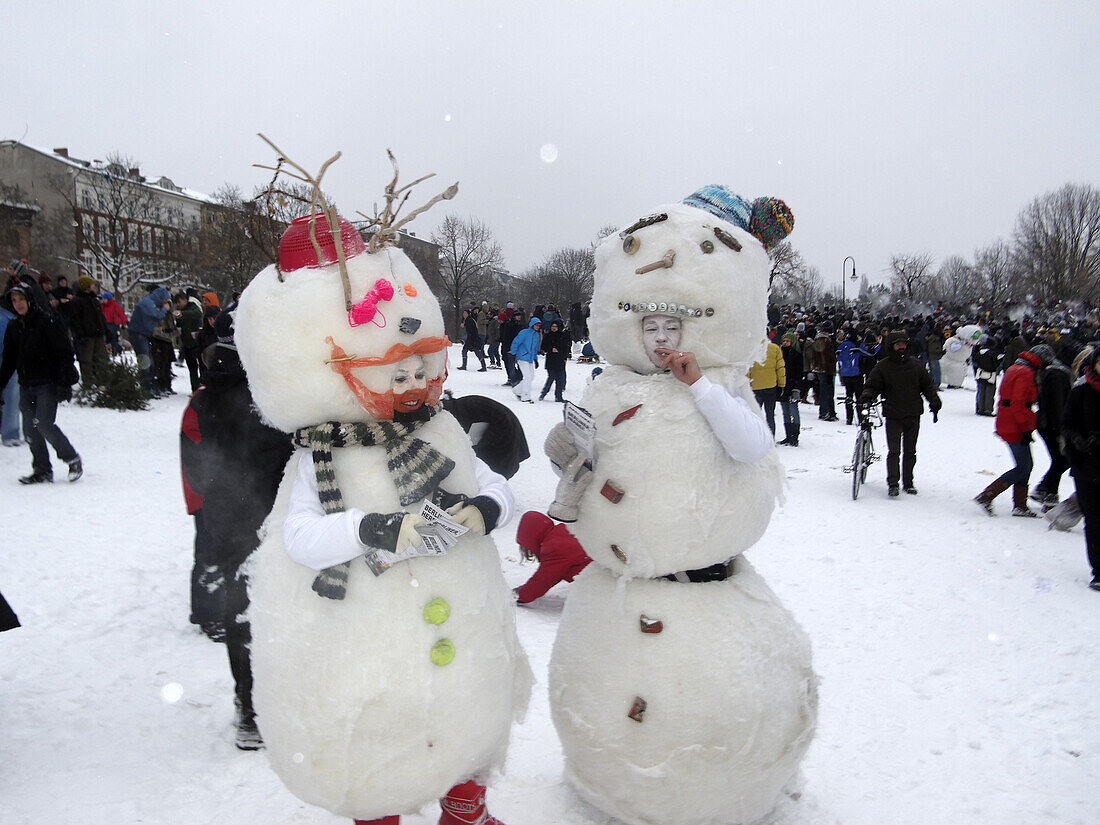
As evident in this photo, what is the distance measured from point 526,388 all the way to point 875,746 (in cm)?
1137

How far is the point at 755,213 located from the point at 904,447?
22.1 ft

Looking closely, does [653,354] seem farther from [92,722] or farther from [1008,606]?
[1008,606]

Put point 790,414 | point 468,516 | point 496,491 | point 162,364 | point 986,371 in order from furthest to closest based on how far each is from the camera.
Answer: point 986,371, point 162,364, point 790,414, point 496,491, point 468,516

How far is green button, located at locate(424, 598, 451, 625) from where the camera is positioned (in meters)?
1.85

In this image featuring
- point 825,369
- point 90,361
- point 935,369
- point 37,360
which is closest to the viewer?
point 37,360

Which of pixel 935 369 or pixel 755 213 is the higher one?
pixel 755 213

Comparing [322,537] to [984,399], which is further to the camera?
[984,399]

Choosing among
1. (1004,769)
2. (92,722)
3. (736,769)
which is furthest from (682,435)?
(92,722)

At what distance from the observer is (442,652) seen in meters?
1.84

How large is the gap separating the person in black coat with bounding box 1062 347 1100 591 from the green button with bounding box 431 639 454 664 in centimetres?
542

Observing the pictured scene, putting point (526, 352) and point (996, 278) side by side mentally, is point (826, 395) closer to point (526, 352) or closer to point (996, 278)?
point (526, 352)

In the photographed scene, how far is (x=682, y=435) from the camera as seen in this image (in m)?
2.20

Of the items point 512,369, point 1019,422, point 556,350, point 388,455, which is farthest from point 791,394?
point 388,455

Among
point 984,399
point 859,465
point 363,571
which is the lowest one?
point 859,465
